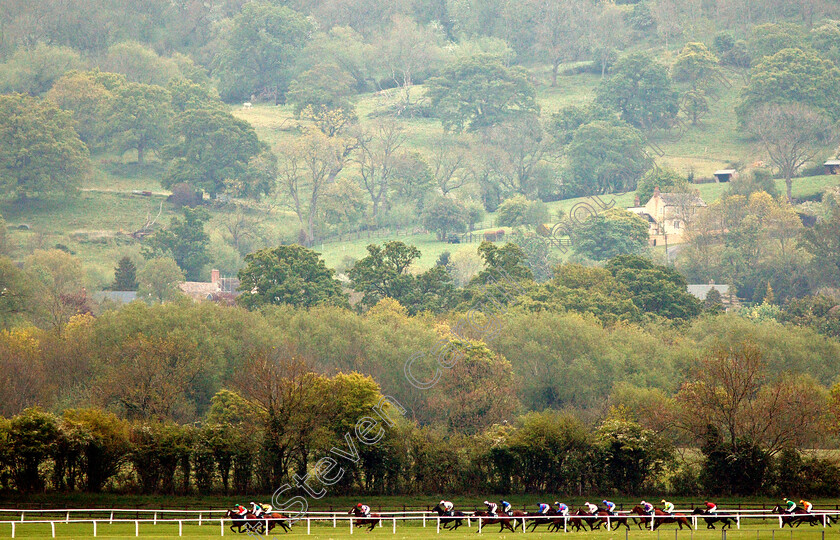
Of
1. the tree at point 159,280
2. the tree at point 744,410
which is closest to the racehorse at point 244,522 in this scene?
the tree at point 744,410

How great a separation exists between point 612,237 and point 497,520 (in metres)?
118

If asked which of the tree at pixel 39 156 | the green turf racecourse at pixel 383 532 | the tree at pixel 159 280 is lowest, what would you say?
the green turf racecourse at pixel 383 532

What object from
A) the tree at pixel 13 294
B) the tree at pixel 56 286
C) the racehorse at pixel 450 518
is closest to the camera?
the racehorse at pixel 450 518

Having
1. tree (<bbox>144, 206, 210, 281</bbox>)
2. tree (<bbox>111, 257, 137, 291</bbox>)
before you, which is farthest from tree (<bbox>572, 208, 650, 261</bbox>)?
tree (<bbox>111, 257, 137, 291</bbox>)

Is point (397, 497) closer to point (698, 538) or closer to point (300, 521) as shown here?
point (300, 521)

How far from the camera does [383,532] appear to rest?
44562 millimetres

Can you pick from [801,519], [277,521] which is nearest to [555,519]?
[801,519]

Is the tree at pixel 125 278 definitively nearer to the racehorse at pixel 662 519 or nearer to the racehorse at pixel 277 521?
the racehorse at pixel 277 521

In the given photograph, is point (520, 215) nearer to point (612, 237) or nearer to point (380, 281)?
point (612, 237)

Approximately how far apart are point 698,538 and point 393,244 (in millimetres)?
78525

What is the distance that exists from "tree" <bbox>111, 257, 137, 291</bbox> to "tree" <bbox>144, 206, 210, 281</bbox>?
2048cm

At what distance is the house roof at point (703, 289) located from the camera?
5650 inches

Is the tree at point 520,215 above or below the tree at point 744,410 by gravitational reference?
above

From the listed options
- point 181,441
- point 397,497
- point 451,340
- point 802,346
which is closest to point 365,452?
point 397,497
